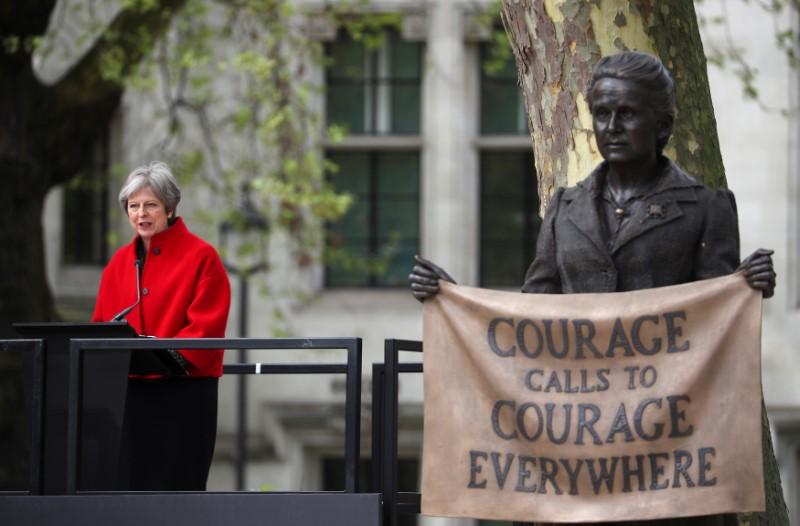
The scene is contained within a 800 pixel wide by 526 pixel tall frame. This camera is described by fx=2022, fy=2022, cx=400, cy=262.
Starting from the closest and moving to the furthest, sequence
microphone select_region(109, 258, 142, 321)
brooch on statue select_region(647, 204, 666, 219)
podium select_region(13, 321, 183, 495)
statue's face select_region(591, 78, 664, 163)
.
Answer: statue's face select_region(591, 78, 664, 163) → brooch on statue select_region(647, 204, 666, 219) → podium select_region(13, 321, 183, 495) → microphone select_region(109, 258, 142, 321)

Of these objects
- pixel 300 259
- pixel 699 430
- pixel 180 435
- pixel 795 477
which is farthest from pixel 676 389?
pixel 795 477

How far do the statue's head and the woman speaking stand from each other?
241 centimetres

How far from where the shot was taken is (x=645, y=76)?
637cm

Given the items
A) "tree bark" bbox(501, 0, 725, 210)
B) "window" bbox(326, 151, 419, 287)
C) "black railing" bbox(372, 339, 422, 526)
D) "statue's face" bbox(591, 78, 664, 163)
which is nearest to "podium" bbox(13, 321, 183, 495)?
"black railing" bbox(372, 339, 422, 526)

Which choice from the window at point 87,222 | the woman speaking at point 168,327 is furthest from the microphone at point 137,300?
the window at point 87,222

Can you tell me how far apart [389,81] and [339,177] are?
3.47ft

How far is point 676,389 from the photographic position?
21.6 ft

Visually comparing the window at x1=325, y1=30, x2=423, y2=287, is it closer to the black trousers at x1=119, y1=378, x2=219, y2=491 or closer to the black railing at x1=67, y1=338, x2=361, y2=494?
the black trousers at x1=119, y1=378, x2=219, y2=491

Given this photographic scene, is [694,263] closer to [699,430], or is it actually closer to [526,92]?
[699,430]

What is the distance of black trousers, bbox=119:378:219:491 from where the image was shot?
8273mm

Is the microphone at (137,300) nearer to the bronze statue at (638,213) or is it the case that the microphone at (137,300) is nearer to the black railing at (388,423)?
the black railing at (388,423)

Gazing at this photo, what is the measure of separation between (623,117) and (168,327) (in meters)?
2.66

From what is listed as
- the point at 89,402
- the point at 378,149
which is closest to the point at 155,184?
the point at 89,402

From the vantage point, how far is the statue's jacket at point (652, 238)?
21.3ft
